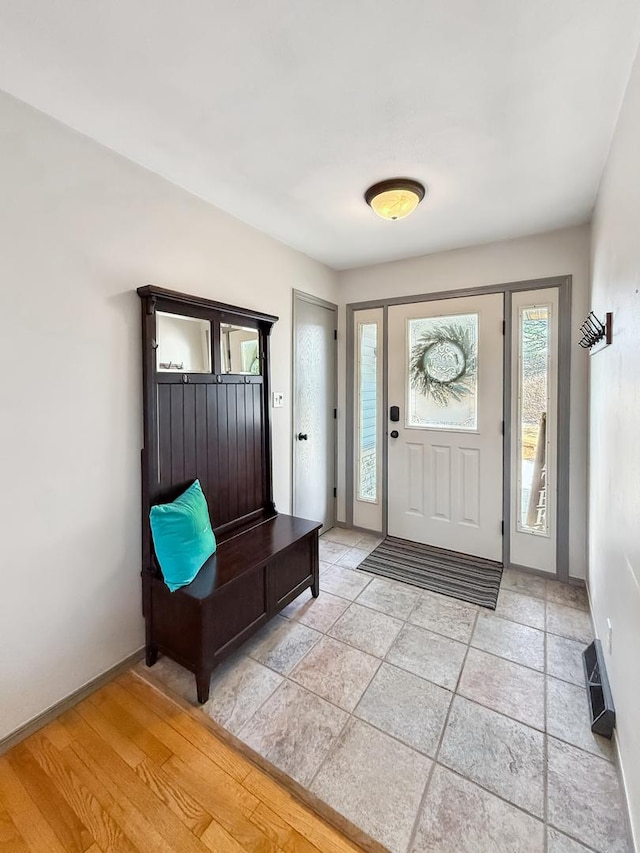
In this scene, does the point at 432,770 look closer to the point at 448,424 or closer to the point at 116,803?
the point at 116,803

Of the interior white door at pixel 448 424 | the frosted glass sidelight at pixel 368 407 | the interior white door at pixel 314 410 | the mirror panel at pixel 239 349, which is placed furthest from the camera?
the frosted glass sidelight at pixel 368 407

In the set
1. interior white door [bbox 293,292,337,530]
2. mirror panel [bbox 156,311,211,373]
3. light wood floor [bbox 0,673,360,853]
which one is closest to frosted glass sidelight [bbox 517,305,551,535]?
interior white door [bbox 293,292,337,530]

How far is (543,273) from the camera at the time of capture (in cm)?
266

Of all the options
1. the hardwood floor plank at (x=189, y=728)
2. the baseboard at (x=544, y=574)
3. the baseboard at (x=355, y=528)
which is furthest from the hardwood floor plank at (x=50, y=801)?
the baseboard at (x=544, y=574)

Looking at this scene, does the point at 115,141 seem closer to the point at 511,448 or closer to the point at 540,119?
the point at 540,119

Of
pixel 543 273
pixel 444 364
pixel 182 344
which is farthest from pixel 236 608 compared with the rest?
pixel 543 273

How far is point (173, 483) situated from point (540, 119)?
2.30 meters

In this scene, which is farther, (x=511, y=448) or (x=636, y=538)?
(x=511, y=448)

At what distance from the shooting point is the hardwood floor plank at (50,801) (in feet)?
3.84

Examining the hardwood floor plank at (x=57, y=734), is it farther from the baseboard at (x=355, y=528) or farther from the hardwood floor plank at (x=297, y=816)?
the baseboard at (x=355, y=528)

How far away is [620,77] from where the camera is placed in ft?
4.42

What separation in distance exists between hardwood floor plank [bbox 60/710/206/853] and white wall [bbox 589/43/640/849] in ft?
4.36

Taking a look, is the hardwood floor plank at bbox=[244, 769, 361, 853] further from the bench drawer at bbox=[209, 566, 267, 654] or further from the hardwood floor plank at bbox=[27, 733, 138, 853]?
the bench drawer at bbox=[209, 566, 267, 654]

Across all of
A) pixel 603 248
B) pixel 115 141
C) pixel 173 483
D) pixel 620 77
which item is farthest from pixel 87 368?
pixel 603 248
